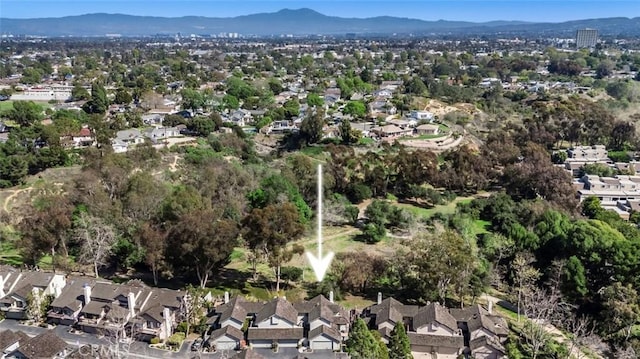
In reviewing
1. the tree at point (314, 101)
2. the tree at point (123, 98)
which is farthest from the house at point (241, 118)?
the tree at point (123, 98)

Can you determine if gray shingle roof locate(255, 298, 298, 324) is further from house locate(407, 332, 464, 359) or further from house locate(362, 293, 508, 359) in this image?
house locate(407, 332, 464, 359)

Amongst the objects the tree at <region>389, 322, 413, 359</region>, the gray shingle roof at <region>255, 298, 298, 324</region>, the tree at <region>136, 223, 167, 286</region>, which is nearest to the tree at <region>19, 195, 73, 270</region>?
the tree at <region>136, 223, 167, 286</region>

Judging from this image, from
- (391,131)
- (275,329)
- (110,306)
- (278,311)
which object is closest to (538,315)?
(278,311)

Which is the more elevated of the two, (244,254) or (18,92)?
(18,92)

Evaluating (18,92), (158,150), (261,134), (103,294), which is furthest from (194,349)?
(18,92)

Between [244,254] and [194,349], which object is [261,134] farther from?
[194,349]

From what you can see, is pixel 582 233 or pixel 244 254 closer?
pixel 582 233
